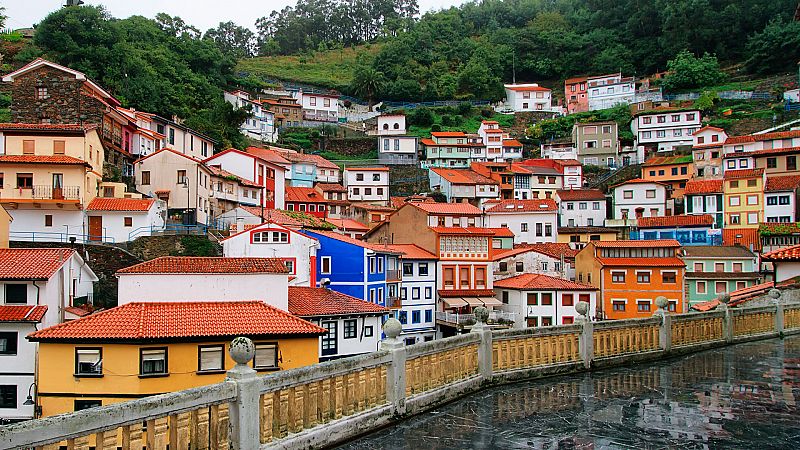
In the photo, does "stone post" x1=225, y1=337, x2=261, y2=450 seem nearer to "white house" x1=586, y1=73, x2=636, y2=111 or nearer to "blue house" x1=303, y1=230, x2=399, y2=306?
"blue house" x1=303, y1=230, x2=399, y2=306

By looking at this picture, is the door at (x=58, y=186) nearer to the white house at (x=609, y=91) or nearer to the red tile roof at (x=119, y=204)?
the red tile roof at (x=119, y=204)

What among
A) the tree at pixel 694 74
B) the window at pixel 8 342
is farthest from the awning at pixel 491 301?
the tree at pixel 694 74

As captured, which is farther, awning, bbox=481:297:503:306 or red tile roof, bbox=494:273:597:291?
awning, bbox=481:297:503:306

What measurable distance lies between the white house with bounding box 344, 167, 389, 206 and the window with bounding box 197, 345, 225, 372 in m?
50.4

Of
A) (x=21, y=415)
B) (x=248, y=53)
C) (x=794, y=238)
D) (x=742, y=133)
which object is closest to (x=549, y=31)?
(x=742, y=133)

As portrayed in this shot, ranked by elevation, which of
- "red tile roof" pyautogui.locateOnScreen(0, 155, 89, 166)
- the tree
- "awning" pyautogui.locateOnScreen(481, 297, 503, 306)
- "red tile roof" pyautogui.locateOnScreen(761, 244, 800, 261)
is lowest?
"awning" pyautogui.locateOnScreen(481, 297, 503, 306)

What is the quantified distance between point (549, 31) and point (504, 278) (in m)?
88.0

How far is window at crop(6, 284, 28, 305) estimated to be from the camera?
29.0m

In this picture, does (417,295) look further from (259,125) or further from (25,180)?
(259,125)

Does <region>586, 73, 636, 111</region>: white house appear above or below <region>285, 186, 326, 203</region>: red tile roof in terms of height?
above

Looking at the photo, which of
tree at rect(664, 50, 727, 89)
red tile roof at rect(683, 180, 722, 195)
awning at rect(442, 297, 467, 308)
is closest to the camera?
awning at rect(442, 297, 467, 308)

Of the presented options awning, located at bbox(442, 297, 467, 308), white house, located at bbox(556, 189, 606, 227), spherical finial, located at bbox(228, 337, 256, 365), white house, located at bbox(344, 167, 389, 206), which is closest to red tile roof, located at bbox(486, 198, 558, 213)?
white house, located at bbox(556, 189, 606, 227)

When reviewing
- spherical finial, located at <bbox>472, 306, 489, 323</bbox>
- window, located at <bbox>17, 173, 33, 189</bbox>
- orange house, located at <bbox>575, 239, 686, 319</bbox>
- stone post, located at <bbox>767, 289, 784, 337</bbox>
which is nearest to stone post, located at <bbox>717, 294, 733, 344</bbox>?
stone post, located at <bbox>767, 289, 784, 337</bbox>

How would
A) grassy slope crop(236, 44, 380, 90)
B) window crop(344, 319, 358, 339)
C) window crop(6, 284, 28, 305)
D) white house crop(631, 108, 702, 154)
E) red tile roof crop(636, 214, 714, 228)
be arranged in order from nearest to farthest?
window crop(6, 284, 28, 305) < window crop(344, 319, 358, 339) < red tile roof crop(636, 214, 714, 228) < white house crop(631, 108, 702, 154) < grassy slope crop(236, 44, 380, 90)
